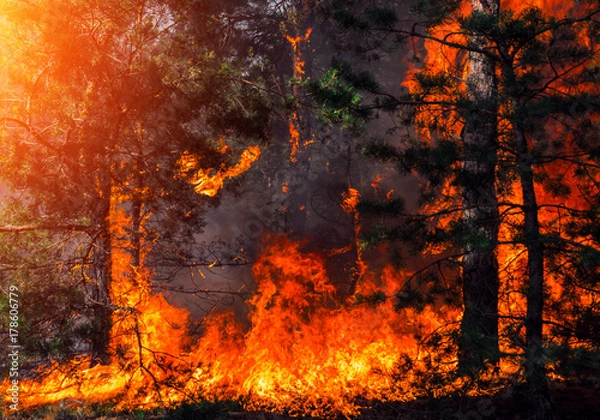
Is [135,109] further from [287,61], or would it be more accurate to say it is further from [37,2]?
[287,61]

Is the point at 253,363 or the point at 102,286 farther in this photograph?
the point at 102,286

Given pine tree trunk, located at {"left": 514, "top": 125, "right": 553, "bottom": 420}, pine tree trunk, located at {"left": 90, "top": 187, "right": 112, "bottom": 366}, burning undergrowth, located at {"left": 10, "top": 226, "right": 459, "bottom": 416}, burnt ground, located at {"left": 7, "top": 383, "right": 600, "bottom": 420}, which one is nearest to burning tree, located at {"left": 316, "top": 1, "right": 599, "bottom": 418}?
pine tree trunk, located at {"left": 514, "top": 125, "right": 553, "bottom": 420}

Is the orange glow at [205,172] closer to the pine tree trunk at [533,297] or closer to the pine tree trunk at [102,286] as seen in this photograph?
the pine tree trunk at [102,286]

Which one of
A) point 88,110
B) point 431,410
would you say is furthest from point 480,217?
point 88,110

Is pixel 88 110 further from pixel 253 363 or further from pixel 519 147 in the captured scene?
pixel 519 147

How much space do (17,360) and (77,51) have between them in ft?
19.5

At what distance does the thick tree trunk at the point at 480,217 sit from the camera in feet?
17.6

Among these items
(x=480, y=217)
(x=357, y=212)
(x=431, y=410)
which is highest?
(x=357, y=212)

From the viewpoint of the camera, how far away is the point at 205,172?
10797mm

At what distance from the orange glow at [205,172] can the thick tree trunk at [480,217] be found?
5.01 metres

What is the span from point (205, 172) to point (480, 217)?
20.2ft

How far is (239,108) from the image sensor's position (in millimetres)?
9906

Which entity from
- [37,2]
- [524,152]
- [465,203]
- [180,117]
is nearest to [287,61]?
[180,117]

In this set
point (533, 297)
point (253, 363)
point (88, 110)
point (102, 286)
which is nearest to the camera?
point (533, 297)
